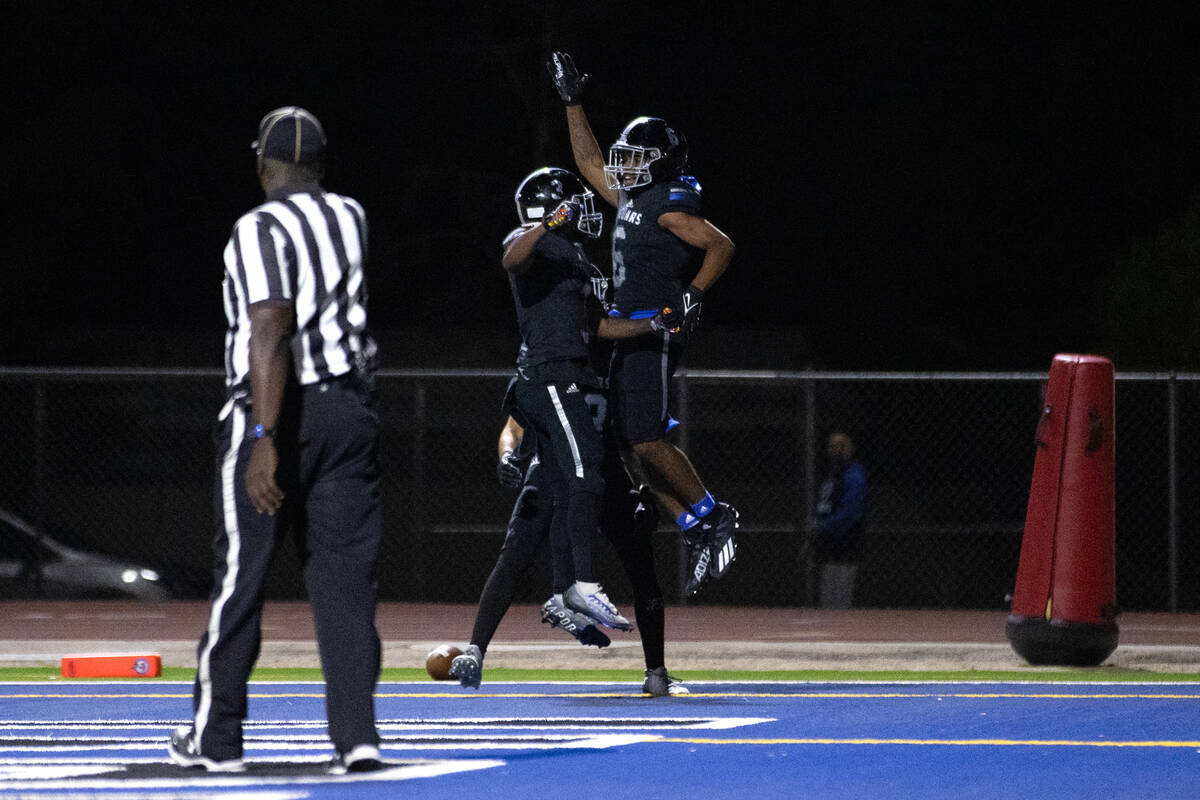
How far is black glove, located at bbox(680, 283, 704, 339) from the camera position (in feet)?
33.6

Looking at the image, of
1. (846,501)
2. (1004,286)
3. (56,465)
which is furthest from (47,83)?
(846,501)

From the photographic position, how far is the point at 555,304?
10000 mm

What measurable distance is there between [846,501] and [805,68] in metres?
25.9

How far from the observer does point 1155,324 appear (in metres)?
27.6

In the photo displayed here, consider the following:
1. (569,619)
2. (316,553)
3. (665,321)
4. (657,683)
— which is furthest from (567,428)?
(316,553)

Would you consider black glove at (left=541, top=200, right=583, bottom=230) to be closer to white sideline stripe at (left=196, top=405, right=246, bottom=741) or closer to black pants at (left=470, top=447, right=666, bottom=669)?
black pants at (left=470, top=447, right=666, bottom=669)

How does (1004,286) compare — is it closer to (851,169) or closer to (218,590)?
(851,169)

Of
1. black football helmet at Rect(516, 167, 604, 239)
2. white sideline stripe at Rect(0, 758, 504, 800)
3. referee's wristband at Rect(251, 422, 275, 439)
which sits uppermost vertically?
black football helmet at Rect(516, 167, 604, 239)

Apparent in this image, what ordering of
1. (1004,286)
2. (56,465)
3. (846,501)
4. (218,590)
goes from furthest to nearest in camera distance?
(1004,286) → (56,465) → (846,501) → (218,590)

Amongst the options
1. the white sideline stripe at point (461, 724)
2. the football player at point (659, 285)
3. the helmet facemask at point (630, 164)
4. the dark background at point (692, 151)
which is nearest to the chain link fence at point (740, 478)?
the dark background at point (692, 151)

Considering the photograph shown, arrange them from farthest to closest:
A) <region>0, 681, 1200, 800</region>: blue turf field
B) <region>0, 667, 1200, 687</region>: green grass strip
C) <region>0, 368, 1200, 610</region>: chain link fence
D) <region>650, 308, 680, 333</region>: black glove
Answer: <region>0, 368, 1200, 610</region>: chain link fence
<region>0, 667, 1200, 687</region>: green grass strip
<region>650, 308, 680, 333</region>: black glove
<region>0, 681, 1200, 800</region>: blue turf field

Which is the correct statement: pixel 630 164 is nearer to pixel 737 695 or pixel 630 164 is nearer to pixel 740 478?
pixel 737 695

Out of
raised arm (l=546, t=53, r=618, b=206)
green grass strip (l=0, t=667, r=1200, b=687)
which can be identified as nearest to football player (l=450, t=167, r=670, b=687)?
raised arm (l=546, t=53, r=618, b=206)

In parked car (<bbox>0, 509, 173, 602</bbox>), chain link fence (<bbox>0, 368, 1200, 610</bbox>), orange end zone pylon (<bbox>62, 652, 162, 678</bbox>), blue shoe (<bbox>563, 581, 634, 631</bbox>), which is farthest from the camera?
chain link fence (<bbox>0, 368, 1200, 610</bbox>)
